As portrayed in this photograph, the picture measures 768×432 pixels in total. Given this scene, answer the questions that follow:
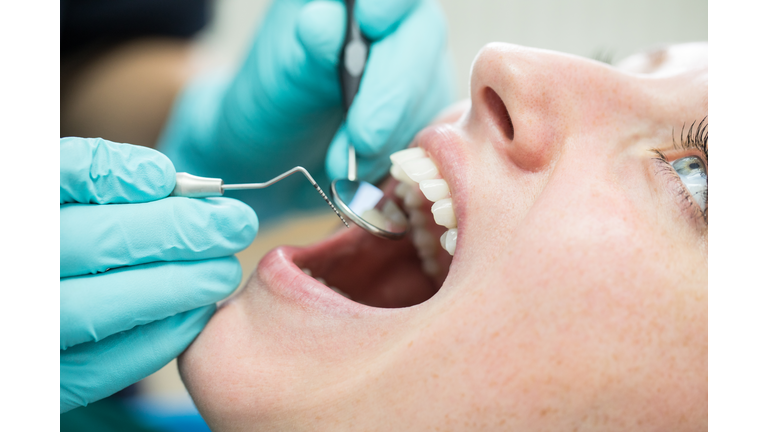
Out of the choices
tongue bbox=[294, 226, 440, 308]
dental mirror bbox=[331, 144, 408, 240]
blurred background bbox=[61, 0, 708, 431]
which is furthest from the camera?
blurred background bbox=[61, 0, 708, 431]

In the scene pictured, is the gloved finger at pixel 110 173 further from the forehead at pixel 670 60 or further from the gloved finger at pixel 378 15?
the forehead at pixel 670 60

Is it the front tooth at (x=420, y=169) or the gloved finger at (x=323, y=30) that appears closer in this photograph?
the front tooth at (x=420, y=169)

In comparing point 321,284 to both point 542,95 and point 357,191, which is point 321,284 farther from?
point 542,95

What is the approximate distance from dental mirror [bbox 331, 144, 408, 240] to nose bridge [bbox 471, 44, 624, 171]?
32 centimetres

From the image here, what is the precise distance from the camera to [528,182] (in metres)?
0.69

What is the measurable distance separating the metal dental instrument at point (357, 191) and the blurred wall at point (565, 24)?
42.6 inches

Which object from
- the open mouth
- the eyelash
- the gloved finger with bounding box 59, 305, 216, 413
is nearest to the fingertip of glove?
the open mouth

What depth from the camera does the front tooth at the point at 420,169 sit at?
85cm

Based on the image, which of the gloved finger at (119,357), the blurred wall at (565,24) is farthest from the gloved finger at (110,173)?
the blurred wall at (565,24)

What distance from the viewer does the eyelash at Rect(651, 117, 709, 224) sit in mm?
646

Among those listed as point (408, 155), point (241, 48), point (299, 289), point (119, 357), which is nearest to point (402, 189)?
point (408, 155)

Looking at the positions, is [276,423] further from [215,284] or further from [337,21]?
[337,21]

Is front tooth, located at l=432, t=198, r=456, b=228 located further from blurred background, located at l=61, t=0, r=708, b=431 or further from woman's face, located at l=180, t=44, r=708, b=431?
blurred background, located at l=61, t=0, r=708, b=431
